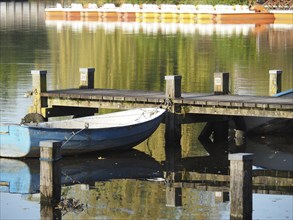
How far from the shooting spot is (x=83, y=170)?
83.3 ft

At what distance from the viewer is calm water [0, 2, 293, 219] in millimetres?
21703

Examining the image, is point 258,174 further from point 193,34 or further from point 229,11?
point 229,11

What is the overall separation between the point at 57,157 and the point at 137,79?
25.7m

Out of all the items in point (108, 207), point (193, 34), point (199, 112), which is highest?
point (193, 34)

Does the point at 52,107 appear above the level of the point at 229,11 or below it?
below

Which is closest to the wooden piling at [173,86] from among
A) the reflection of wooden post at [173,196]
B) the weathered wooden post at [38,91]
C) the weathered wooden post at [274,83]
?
the weathered wooden post at [38,91]

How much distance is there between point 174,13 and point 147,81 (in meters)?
71.4

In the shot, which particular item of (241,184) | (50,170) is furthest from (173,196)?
(241,184)

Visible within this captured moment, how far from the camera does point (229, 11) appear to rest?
110 meters

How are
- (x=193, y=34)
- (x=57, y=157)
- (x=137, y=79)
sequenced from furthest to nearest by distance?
(x=193, y=34)
(x=137, y=79)
(x=57, y=157)

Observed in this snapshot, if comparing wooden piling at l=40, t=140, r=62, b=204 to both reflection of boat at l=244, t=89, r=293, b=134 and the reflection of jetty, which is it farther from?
the reflection of jetty

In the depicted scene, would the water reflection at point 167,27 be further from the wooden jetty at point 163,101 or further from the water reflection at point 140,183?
the water reflection at point 140,183

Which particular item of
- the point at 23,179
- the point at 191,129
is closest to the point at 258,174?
the point at 23,179

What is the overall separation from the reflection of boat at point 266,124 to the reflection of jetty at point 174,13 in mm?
77471
